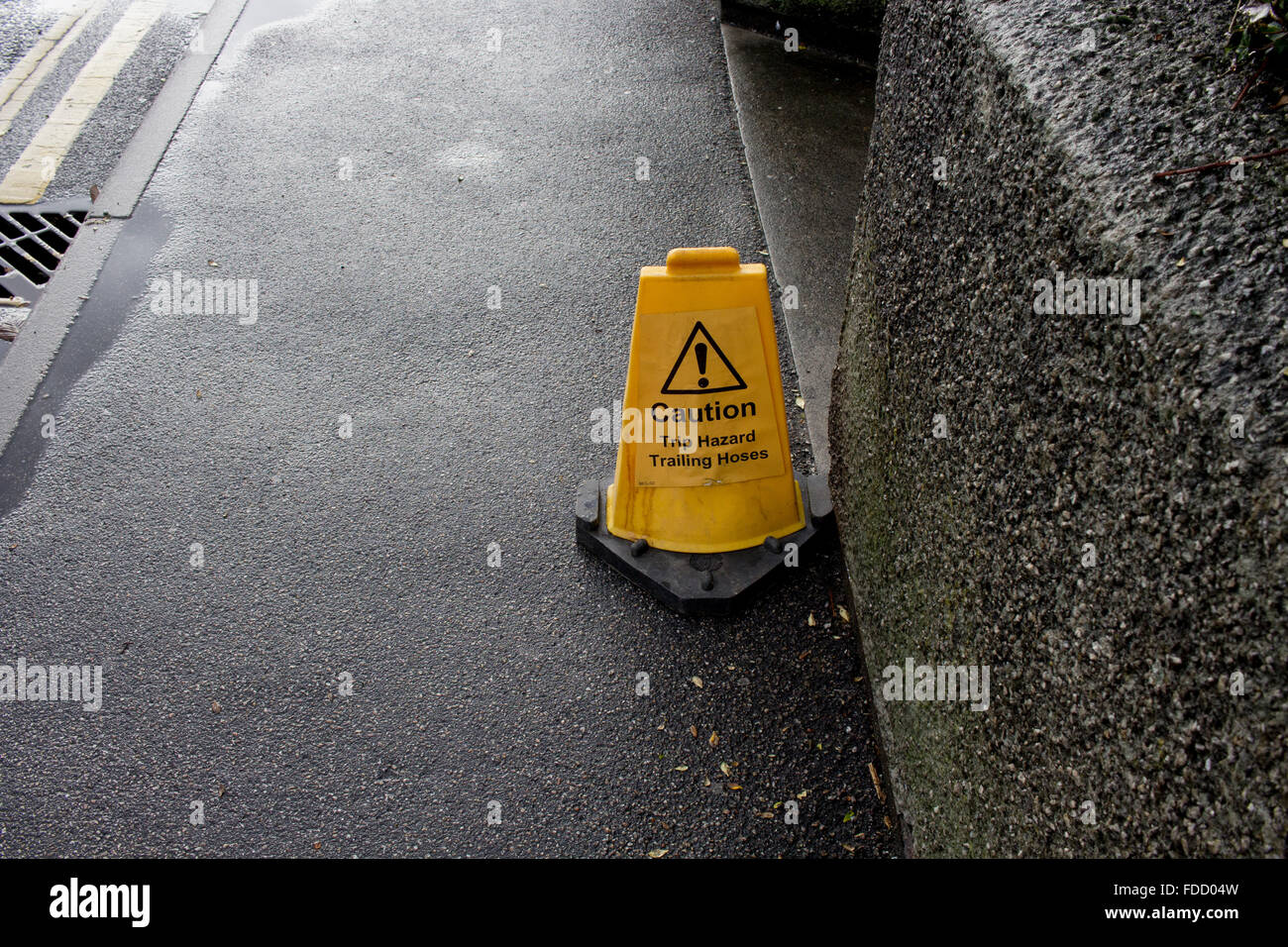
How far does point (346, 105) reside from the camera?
6.46 meters

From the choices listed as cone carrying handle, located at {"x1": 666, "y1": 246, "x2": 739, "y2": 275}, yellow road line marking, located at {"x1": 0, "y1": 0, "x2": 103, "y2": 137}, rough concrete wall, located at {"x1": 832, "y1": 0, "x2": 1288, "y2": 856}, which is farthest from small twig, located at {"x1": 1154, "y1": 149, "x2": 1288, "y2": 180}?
yellow road line marking, located at {"x1": 0, "y1": 0, "x2": 103, "y2": 137}

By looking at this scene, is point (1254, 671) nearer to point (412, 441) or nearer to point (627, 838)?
point (627, 838)

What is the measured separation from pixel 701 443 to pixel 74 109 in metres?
5.65

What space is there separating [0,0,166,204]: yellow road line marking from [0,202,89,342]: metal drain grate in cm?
20

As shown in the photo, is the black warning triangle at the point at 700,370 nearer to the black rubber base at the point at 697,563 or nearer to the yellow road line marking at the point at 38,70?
the black rubber base at the point at 697,563

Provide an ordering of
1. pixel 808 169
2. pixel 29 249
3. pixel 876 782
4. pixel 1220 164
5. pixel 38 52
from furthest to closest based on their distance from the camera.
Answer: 1. pixel 38 52
2. pixel 808 169
3. pixel 29 249
4. pixel 876 782
5. pixel 1220 164

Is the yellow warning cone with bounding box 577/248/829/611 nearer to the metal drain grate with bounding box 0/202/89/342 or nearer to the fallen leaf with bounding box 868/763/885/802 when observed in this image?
the fallen leaf with bounding box 868/763/885/802

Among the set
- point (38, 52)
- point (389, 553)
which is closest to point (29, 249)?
point (38, 52)

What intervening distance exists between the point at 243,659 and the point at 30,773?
2.27 feet

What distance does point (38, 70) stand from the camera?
6793 mm

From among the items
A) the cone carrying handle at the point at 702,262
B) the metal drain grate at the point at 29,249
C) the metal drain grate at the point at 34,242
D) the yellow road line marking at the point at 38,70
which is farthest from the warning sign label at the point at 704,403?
the yellow road line marking at the point at 38,70

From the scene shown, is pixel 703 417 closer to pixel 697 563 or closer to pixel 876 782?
pixel 697 563

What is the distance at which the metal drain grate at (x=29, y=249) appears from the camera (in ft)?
15.8

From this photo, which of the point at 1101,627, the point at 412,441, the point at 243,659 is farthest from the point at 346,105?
the point at 1101,627
